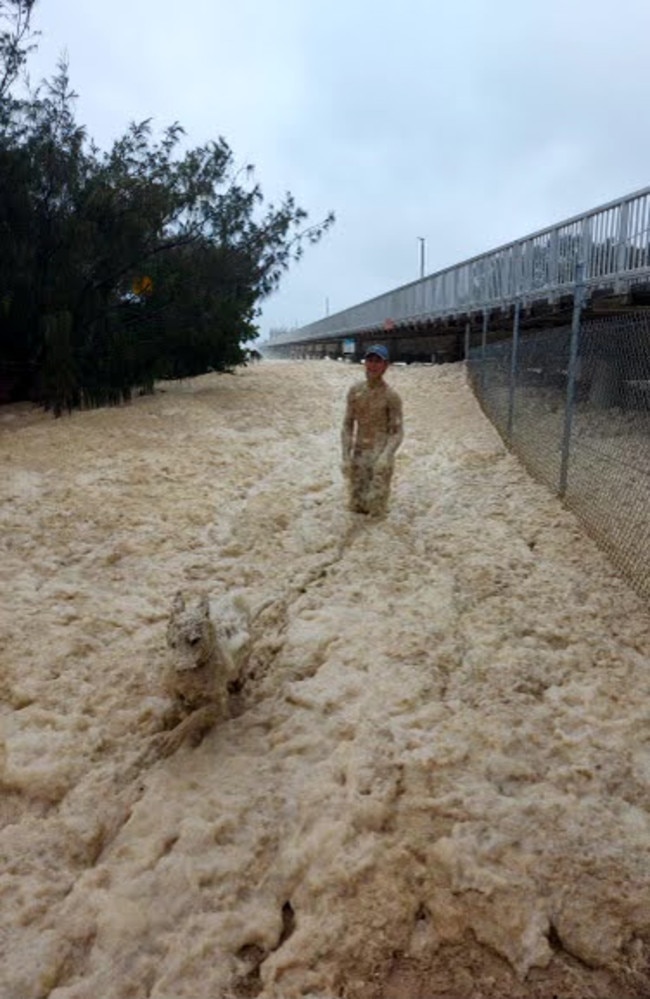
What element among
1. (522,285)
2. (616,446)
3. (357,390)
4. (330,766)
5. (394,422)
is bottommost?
(330,766)

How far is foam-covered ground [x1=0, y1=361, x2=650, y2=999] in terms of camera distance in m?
2.26

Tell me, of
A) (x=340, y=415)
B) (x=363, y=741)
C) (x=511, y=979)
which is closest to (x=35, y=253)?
(x=340, y=415)

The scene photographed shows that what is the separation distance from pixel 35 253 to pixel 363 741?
8274 millimetres

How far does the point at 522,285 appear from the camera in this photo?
38.3 ft

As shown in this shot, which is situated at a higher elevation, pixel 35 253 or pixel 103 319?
pixel 35 253

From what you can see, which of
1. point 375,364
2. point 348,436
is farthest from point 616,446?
point 348,436

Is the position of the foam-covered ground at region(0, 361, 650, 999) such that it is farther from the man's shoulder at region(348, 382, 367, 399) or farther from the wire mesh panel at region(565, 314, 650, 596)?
the man's shoulder at region(348, 382, 367, 399)

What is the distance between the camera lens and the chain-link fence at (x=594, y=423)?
5180 millimetres

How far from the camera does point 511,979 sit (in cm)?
216

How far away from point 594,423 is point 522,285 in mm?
5665

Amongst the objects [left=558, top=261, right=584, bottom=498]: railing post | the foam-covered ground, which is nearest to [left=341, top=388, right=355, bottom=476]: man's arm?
the foam-covered ground

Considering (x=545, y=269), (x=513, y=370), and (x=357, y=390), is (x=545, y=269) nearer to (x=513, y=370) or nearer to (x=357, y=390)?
(x=513, y=370)

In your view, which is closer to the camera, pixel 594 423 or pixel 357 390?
pixel 357 390

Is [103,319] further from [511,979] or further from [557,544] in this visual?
[511,979]
